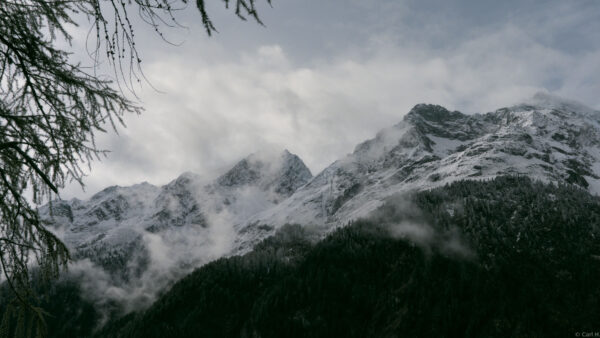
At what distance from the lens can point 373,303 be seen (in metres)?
143

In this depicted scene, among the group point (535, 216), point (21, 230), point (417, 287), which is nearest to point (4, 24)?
point (21, 230)

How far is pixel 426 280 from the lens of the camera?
135375 millimetres

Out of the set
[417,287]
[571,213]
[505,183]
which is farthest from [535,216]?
[417,287]

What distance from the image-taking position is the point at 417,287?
443 feet

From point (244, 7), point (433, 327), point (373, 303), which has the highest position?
point (244, 7)

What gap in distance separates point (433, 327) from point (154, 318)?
109683 mm

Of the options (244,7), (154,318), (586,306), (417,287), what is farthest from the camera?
(154,318)

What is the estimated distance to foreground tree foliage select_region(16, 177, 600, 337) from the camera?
11625 cm

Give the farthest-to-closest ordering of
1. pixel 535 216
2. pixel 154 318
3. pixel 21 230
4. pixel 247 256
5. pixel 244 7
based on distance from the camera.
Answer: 1. pixel 247 256
2. pixel 535 216
3. pixel 154 318
4. pixel 21 230
5. pixel 244 7

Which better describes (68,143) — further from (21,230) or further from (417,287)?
(417,287)

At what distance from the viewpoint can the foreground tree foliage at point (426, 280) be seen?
11625 cm

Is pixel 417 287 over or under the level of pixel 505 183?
under

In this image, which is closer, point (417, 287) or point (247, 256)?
point (417, 287)

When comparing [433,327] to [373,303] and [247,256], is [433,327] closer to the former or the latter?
[373,303]
